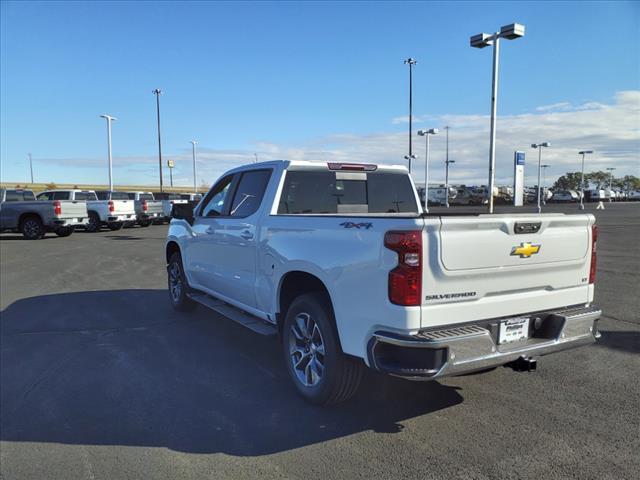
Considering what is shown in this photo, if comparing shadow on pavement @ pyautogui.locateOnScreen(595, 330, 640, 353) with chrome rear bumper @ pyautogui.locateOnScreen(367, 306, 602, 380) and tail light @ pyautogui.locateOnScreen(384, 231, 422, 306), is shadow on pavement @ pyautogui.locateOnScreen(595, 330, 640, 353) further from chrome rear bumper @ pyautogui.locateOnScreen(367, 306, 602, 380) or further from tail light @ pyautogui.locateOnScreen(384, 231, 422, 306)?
tail light @ pyautogui.locateOnScreen(384, 231, 422, 306)

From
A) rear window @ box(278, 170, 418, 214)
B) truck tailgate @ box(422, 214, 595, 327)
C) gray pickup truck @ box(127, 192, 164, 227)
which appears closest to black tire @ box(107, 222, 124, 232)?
gray pickup truck @ box(127, 192, 164, 227)

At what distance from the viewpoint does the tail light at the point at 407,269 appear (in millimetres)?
3037

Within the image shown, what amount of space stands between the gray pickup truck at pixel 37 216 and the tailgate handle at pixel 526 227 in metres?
19.9

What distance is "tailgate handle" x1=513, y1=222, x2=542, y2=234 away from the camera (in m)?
3.39

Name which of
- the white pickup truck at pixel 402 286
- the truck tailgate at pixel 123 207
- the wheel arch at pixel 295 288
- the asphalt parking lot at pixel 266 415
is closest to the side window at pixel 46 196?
the truck tailgate at pixel 123 207

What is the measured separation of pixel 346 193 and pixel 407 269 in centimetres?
236

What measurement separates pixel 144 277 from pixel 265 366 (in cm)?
631

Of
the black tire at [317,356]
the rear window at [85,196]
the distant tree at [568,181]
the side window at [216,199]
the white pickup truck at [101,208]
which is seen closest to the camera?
the black tire at [317,356]

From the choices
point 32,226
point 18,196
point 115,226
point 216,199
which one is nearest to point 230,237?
point 216,199

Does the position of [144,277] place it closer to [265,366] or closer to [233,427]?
[265,366]

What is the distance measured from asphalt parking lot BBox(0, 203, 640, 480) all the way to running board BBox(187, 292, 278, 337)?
41 centimetres

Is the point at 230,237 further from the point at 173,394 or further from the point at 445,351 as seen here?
the point at 445,351

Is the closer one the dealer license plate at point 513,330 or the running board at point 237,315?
the dealer license plate at point 513,330

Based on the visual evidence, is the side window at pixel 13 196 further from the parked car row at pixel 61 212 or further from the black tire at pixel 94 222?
the black tire at pixel 94 222
